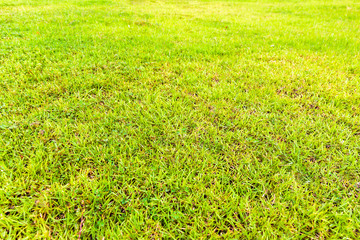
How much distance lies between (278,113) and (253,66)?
2105 millimetres

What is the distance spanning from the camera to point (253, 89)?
12.5 ft

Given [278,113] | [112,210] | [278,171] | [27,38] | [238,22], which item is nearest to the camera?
[112,210]

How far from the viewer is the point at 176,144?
8.64 ft

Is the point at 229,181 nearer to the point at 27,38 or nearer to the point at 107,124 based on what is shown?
the point at 107,124

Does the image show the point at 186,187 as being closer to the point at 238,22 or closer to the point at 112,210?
the point at 112,210

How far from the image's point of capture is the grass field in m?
1.81

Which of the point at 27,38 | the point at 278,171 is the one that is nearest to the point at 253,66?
the point at 278,171

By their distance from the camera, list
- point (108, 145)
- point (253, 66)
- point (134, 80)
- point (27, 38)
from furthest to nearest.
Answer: point (27, 38)
point (253, 66)
point (134, 80)
point (108, 145)

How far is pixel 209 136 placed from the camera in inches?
109

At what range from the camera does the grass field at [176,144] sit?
181 cm

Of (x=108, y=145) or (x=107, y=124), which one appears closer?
(x=108, y=145)

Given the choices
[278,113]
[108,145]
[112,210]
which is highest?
[278,113]

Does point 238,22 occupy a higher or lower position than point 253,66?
higher

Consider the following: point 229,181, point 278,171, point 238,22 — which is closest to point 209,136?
point 229,181
